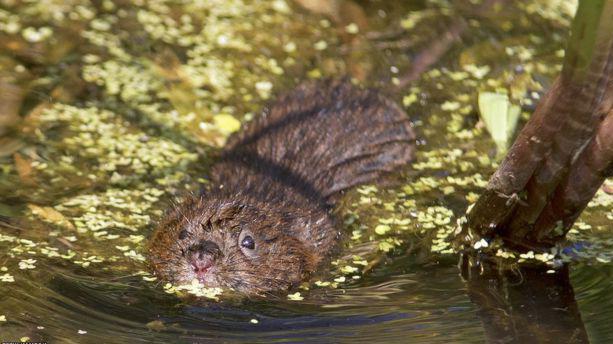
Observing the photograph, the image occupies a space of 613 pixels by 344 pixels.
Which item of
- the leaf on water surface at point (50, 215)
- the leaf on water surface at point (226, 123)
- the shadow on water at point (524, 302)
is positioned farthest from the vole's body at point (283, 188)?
the shadow on water at point (524, 302)

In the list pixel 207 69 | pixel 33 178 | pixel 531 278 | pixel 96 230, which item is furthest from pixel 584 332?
pixel 207 69

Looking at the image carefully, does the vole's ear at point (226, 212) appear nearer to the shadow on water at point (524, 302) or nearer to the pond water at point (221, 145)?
the pond water at point (221, 145)

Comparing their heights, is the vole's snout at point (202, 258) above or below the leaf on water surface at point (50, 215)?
below

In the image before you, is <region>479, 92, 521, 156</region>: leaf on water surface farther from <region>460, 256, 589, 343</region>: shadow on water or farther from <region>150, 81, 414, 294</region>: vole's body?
<region>150, 81, 414, 294</region>: vole's body

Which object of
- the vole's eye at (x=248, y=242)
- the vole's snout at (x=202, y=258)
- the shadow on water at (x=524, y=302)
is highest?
the vole's eye at (x=248, y=242)

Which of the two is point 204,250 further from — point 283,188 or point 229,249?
point 283,188

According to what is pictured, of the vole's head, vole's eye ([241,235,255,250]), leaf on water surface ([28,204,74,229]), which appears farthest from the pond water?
vole's eye ([241,235,255,250])
